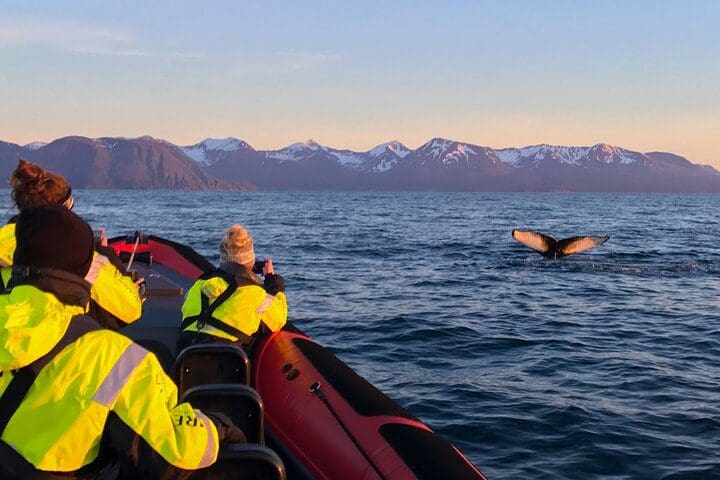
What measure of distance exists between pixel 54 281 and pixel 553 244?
1044 inches

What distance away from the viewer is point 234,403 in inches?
162

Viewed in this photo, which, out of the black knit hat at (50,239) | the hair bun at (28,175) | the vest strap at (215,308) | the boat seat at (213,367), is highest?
the hair bun at (28,175)

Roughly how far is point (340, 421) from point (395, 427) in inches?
18.5

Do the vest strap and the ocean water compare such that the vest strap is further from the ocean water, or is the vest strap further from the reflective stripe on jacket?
the ocean water

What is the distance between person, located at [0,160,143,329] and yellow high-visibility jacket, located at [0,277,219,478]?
1.32 meters

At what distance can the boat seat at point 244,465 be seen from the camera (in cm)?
313

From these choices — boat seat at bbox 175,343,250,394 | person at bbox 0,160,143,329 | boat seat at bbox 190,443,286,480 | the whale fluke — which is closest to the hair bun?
person at bbox 0,160,143,329

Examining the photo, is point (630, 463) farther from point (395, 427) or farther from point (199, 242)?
point (199, 242)

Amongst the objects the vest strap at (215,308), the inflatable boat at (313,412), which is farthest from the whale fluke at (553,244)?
the vest strap at (215,308)

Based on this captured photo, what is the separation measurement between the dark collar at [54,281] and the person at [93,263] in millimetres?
1179

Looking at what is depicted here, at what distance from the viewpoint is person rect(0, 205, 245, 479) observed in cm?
238

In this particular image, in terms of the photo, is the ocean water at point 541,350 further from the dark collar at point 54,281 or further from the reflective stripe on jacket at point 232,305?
the dark collar at point 54,281

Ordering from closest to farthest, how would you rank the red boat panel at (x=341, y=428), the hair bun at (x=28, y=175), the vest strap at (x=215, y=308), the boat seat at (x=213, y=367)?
1. the red boat panel at (x=341, y=428)
2. the hair bun at (x=28, y=175)
3. the boat seat at (x=213, y=367)
4. the vest strap at (x=215, y=308)

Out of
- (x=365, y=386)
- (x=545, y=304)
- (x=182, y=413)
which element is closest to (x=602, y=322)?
(x=545, y=304)
